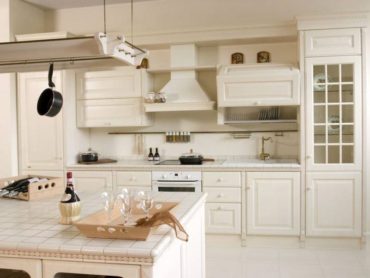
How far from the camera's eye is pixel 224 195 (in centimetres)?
421

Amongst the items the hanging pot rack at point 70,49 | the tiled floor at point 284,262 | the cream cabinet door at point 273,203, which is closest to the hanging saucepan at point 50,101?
the hanging pot rack at point 70,49

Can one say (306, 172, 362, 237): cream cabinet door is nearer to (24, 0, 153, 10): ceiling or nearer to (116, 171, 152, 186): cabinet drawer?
(116, 171, 152, 186): cabinet drawer

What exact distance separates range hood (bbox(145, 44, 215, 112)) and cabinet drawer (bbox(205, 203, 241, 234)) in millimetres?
1086

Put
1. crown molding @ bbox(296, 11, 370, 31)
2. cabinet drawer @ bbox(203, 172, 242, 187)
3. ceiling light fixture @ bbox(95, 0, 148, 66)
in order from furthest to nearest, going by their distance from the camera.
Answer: cabinet drawer @ bbox(203, 172, 242, 187)
crown molding @ bbox(296, 11, 370, 31)
ceiling light fixture @ bbox(95, 0, 148, 66)

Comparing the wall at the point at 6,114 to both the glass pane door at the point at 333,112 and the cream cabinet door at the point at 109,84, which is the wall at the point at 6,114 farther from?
the glass pane door at the point at 333,112

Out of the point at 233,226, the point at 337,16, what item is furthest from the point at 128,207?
the point at 337,16

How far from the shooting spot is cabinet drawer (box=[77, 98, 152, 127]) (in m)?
4.65

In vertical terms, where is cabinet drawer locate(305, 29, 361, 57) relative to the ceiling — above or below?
below

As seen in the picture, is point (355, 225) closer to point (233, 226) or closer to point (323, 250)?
point (323, 250)

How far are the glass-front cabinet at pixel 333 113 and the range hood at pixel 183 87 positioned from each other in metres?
1.09

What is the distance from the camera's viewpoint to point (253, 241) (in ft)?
13.9

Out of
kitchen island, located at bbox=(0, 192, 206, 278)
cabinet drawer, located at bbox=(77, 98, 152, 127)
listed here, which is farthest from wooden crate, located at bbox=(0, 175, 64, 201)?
cabinet drawer, located at bbox=(77, 98, 152, 127)

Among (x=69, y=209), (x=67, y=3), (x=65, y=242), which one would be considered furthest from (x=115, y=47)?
(x=67, y=3)

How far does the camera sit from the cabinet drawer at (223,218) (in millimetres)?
4207
